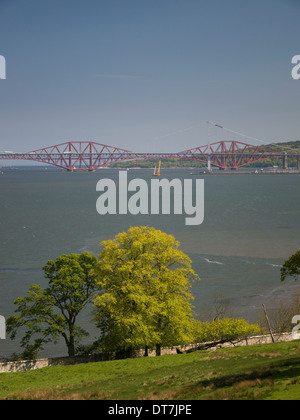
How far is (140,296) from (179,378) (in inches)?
242

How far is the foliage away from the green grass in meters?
2.29

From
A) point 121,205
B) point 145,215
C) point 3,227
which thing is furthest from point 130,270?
point 121,205

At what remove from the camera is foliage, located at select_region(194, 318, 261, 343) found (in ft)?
86.1

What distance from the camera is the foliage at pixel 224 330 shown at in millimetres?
26250

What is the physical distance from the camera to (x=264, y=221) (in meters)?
76.2

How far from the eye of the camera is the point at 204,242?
58.6m

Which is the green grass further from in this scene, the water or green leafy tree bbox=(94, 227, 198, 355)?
the water

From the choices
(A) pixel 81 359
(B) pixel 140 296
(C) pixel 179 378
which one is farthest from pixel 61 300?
(C) pixel 179 378

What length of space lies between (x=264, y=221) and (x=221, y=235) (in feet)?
48.3

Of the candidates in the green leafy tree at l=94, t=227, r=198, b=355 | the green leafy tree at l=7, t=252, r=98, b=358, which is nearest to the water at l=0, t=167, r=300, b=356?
the green leafy tree at l=7, t=252, r=98, b=358

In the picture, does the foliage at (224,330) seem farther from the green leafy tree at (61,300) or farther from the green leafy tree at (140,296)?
the green leafy tree at (61,300)

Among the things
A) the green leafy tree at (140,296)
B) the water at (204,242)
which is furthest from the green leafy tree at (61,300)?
the water at (204,242)

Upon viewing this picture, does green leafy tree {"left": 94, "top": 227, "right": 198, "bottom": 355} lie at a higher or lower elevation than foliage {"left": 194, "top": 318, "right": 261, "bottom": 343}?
higher

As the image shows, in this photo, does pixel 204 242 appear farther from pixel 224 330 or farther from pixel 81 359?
pixel 81 359
